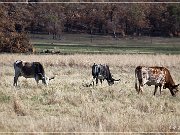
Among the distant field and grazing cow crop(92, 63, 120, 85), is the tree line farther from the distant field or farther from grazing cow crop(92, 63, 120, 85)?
grazing cow crop(92, 63, 120, 85)

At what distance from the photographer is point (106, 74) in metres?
18.9

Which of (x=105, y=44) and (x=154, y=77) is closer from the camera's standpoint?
(x=154, y=77)

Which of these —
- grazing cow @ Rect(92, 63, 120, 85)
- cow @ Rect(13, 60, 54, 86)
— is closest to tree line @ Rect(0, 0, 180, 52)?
grazing cow @ Rect(92, 63, 120, 85)

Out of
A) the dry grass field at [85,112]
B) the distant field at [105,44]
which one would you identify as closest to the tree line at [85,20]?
the distant field at [105,44]

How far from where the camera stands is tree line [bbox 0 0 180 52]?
42562 mm

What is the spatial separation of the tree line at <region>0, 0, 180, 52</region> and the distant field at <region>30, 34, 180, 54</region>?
883mm

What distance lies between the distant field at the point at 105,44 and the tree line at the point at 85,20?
0.88m

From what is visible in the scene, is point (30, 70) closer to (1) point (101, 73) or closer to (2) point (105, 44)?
(1) point (101, 73)

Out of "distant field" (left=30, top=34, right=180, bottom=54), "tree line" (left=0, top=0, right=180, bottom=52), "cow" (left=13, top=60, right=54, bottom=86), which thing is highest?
"tree line" (left=0, top=0, right=180, bottom=52)

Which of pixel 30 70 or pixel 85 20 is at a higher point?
pixel 85 20

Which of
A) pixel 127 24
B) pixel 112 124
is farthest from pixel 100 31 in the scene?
pixel 112 124

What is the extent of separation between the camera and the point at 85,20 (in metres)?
49.9

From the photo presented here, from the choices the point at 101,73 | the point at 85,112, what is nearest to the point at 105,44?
the point at 101,73

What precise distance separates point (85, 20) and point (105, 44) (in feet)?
25.2
